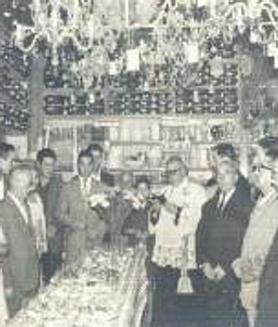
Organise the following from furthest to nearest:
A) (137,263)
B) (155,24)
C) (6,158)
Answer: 1. (155,24)
2. (6,158)
3. (137,263)

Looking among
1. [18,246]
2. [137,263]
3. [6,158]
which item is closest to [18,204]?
[18,246]

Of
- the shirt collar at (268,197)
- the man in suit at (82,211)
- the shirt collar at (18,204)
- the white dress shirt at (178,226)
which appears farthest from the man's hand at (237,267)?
the shirt collar at (18,204)

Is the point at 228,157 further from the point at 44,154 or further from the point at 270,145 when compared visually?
the point at 44,154

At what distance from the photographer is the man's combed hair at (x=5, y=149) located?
17.8ft

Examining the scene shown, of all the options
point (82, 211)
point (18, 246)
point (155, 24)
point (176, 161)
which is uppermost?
point (155, 24)

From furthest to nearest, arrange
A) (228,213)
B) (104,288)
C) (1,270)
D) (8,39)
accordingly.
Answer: (8,39) < (228,213) < (1,270) < (104,288)

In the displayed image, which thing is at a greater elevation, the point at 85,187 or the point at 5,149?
the point at 5,149

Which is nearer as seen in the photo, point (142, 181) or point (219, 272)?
point (219, 272)

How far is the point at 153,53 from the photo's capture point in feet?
20.4

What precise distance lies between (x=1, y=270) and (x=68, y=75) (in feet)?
5.68

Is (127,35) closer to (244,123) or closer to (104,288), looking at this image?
(244,123)

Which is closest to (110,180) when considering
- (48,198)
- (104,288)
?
(48,198)

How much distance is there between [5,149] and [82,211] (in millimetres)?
647

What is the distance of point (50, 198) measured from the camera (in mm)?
5891
